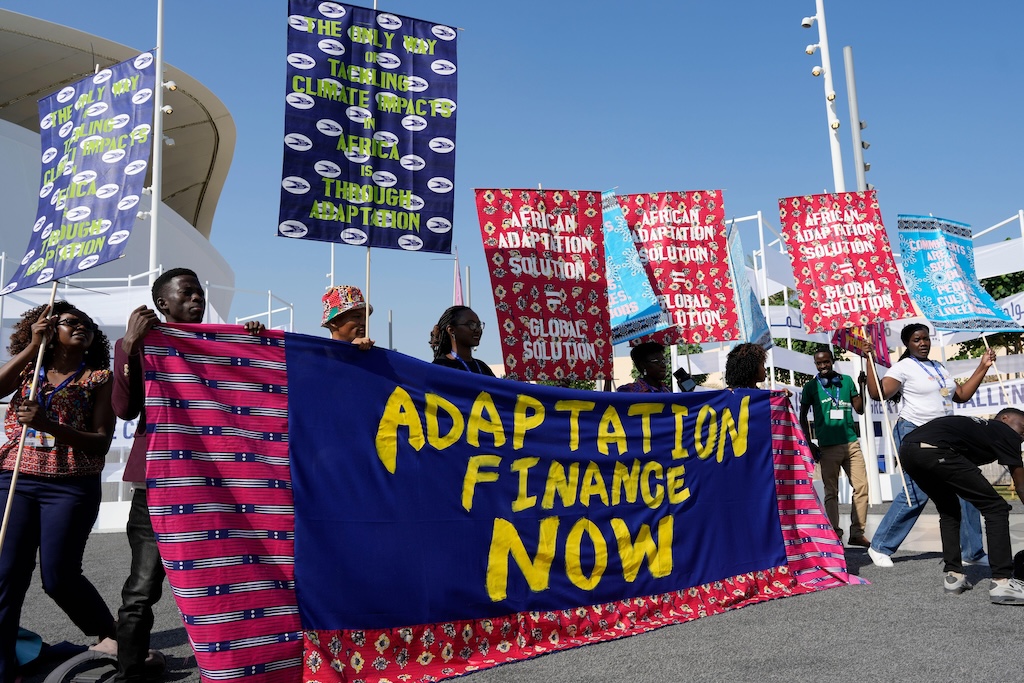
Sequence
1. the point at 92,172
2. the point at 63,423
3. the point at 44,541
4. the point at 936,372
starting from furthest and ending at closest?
the point at 936,372 < the point at 92,172 < the point at 63,423 < the point at 44,541

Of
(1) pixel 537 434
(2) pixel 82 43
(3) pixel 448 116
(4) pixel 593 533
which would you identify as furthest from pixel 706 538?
(2) pixel 82 43

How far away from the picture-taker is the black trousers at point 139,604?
3.65 m

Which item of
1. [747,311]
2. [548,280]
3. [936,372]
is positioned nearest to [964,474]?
[936,372]

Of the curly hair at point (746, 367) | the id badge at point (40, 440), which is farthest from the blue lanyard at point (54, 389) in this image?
the curly hair at point (746, 367)

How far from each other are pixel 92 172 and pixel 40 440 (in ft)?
4.47

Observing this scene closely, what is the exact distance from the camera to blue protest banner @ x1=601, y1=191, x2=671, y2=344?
8023 mm

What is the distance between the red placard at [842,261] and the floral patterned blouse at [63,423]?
22.3 ft

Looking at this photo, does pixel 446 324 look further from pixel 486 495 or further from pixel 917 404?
pixel 917 404

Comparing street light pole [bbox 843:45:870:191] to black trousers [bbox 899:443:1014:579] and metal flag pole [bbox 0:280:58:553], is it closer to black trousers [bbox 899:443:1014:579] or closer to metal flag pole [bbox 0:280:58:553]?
black trousers [bbox 899:443:1014:579]

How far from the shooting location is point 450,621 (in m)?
4.06

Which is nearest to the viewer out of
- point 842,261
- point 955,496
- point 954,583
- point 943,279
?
point 954,583

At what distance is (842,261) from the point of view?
8.73m

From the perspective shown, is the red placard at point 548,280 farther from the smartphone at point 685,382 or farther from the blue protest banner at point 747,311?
the blue protest banner at point 747,311

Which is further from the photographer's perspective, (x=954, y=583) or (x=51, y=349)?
(x=954, y=583)
